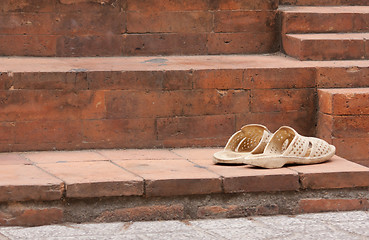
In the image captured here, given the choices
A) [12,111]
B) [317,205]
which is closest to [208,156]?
[317,205]

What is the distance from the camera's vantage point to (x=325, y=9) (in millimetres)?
7305

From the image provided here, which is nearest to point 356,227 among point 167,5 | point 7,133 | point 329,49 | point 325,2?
point 329,49

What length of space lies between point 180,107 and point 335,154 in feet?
4.08

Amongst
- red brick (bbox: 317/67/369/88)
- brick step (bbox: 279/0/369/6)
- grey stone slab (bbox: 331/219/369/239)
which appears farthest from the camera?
Answer: brick step (bbox: 279/0/369/6)

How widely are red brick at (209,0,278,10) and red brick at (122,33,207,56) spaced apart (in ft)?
0.99

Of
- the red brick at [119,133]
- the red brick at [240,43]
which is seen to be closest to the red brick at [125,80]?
the red brick at [119,133]

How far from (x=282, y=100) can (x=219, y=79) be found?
21.4 inches

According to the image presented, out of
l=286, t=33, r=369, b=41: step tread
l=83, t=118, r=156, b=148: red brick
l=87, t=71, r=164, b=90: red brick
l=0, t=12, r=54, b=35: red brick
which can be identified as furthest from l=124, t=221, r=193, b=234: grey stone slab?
l=0, t=12, r=54, b=35: red brick

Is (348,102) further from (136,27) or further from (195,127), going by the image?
(136,27)

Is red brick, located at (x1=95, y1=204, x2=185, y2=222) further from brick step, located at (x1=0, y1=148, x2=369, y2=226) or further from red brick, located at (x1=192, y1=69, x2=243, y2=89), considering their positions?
red brick, located at (x1=192, y1=69, x2=243, y2=89)

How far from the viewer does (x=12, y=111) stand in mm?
5809

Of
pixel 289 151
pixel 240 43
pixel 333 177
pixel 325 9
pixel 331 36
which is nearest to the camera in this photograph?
pixel 333 177

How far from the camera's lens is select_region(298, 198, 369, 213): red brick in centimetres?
504

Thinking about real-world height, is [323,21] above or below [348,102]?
above
